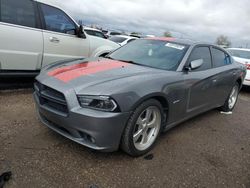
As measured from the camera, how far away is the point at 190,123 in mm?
4508

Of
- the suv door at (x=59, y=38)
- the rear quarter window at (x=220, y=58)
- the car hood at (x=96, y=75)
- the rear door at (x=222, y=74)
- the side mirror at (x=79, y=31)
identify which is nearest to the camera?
the car hood at (x=96, y=75)

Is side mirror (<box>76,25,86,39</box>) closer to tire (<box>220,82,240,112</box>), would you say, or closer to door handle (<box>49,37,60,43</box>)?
door handle (<box>49,37,60,43</box>)

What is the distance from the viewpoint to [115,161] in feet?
9.67

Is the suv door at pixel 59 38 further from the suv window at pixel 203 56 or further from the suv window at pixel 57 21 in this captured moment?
the suv window at pixel 203 56

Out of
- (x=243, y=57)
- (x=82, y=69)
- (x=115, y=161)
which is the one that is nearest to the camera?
(x=115, y=161)

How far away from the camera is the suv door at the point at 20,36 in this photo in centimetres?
448

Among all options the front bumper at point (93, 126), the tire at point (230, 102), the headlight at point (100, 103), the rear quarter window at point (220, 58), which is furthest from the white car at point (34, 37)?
the tire at point (230, 102)

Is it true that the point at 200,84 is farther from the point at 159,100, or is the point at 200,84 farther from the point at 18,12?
the point at 18,12

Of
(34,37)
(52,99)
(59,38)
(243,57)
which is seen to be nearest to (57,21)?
(59,38)

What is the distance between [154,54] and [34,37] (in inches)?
96.5

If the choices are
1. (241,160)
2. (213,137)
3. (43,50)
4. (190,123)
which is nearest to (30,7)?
(43,50)

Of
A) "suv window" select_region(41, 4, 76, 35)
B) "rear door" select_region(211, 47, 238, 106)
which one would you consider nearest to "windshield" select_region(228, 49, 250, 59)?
"rear door" select_region(211, 47, 238, 106)

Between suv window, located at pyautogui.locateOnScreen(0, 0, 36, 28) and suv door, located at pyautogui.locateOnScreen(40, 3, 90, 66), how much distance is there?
9.7 inches

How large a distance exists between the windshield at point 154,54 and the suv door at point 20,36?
1.70 metres
